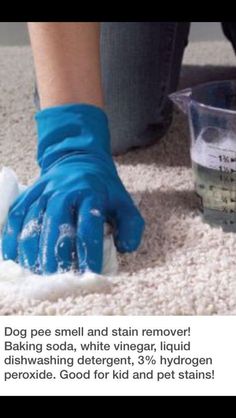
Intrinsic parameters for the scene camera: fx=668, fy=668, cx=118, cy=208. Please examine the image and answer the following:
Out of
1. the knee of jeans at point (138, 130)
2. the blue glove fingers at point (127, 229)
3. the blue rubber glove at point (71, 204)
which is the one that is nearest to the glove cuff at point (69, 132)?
the blue rubber glove at point (71, 204)

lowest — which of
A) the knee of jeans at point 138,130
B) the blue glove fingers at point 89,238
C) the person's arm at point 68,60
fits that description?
the knee of jeans at point 138,130

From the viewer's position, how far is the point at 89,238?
832mm

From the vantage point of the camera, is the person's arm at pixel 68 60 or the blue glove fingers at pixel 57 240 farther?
the person's arm at pixel 68 60

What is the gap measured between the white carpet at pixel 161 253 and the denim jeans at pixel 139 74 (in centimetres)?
4

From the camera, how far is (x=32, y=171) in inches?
48.3

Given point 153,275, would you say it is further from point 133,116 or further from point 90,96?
point 133,116

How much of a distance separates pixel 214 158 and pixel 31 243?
0.97ft

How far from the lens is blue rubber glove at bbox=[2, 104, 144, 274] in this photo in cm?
83

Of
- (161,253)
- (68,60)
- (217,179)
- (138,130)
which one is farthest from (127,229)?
(138,130)

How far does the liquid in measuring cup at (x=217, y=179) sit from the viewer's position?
0.95 metres

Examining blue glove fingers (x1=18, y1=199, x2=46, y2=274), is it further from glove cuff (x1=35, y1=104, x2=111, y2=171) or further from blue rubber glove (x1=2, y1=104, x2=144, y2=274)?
glove cuff (x1=35, y1=104, x2=111, y2=171)

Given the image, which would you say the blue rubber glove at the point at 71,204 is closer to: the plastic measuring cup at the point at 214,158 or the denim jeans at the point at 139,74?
the plastic measuring cup at the point at 214,158

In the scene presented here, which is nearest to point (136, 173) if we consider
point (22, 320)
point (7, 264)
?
point (7, 264)

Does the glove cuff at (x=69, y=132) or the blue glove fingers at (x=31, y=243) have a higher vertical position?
the glove cuff at (x=69, y=132)
